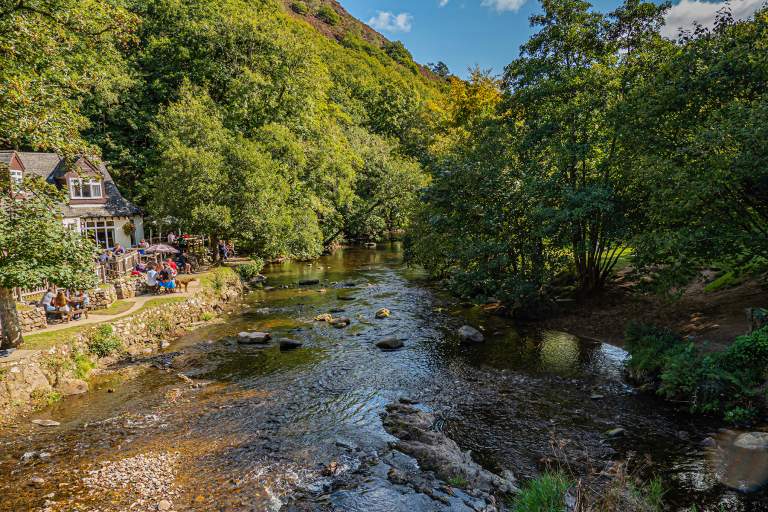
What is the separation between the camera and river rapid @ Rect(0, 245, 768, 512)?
380 inches

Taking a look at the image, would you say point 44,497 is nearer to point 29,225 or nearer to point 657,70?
point 29,225

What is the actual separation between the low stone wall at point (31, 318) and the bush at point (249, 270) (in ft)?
56.5

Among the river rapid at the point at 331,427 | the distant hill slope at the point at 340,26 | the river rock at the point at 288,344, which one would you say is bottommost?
the river rapid at the point at 331,427

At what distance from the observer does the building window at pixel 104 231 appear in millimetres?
40219

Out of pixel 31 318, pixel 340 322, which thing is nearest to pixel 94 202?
pixel 31 318

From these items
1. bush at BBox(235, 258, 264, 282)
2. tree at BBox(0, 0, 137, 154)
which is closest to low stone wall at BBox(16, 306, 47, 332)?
tree at BBox(0, 0, 137, 154)

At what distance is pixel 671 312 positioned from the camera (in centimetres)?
1933

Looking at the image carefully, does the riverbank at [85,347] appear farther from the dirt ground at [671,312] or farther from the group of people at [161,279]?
the dirt ground at [671,312]

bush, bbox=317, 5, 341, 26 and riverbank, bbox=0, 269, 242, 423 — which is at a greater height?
bush, bbox=317, 5, 341, 26

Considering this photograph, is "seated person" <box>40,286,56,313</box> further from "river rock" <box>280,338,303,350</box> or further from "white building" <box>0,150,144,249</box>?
"white building" <box>0,150,144,249</box>

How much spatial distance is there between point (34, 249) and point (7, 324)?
3.15 metres

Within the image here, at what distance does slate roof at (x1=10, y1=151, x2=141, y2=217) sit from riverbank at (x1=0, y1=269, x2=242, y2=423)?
20.4 metres

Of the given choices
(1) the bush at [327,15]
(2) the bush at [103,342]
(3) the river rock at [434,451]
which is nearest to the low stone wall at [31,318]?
(2) the bush at [103,342]

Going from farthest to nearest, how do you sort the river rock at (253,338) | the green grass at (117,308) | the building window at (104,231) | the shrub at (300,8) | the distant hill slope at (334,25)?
the shrub at (300,8), the distant hill slope at (334,25), the building window at (104,231), the green grass at (117,308), the river rock at (253,338)
